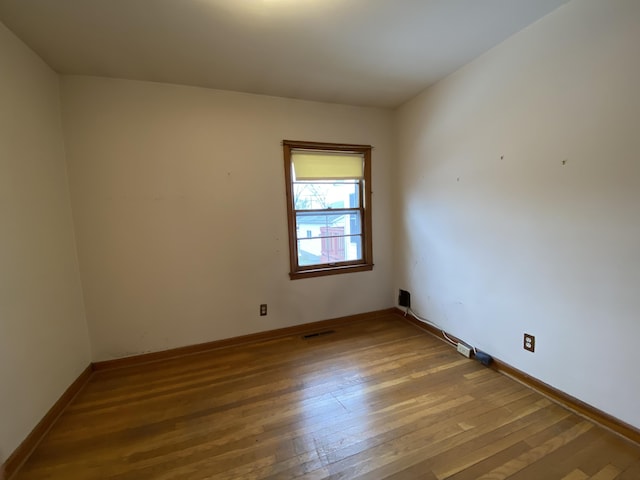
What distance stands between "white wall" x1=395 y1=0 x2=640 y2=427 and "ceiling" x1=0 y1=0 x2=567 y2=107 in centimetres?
31

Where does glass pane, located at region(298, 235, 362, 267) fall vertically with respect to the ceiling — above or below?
below

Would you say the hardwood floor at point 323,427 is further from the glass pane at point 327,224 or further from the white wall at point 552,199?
the glass pane at point 327,224

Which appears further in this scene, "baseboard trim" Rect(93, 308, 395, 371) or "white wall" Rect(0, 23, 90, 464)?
"baseboard trim" Rect(93, 308, 395, 371)

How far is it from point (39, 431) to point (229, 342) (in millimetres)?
1325

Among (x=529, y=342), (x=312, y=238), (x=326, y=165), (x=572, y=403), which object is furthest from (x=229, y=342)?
(x=572, y=403)

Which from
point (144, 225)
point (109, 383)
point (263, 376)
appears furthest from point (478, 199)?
point (109, 383)

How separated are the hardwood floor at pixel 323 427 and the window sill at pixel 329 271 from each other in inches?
33.2

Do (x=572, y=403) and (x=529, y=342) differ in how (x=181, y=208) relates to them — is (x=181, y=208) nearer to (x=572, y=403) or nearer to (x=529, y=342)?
(x=529, y=342)

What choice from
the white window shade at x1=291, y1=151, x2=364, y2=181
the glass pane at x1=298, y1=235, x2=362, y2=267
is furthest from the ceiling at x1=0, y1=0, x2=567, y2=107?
the glass pane at x1=298, y1=235, x2=362, y2=267

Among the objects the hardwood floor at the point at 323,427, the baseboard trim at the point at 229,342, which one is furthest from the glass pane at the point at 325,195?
the hardwood floor at the point at 323,427

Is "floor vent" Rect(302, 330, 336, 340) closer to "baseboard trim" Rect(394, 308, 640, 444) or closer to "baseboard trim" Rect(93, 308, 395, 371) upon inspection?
"baseboard trim" Rect(93, 308, 395, 371)

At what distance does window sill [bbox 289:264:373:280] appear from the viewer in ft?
9.48

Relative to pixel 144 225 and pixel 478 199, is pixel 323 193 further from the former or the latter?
pixel 144 225

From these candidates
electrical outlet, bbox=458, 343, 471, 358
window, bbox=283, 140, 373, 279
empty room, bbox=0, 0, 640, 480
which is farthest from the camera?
window, bbox=283, 140, 373, 279
